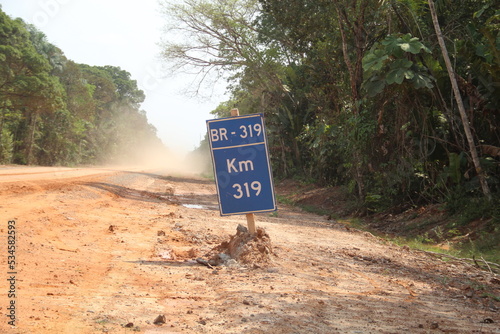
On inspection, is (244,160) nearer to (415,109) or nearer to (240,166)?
(240,166)

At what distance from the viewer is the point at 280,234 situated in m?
10.1

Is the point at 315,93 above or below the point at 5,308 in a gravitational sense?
above

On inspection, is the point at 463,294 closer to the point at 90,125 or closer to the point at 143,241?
the point at 143,241

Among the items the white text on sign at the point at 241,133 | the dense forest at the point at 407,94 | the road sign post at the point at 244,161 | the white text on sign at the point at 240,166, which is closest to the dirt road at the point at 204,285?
the road sign post at the point at 244,161

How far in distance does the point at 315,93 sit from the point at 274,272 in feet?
57.1

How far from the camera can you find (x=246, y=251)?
645 cm

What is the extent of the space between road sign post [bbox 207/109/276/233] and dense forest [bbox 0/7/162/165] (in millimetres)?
31272

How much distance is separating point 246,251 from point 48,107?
33873mm

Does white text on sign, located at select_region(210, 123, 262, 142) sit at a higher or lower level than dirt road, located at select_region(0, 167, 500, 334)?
higher

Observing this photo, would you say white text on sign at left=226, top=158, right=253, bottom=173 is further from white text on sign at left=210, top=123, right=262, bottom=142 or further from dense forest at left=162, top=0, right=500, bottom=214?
dense forest at left=162, top=0, right=500, bottom=214

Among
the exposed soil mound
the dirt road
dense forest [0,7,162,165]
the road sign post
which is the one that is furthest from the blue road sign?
dense forest [0,7,162,165]

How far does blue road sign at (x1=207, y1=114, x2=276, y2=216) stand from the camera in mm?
6520

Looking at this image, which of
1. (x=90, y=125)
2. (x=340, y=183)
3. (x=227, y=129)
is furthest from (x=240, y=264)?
(x=90, y=125)

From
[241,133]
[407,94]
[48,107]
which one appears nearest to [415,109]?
[407,94]
